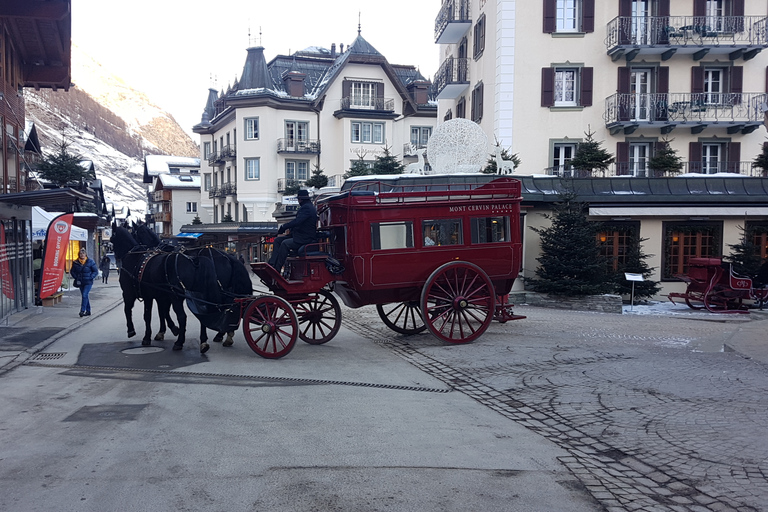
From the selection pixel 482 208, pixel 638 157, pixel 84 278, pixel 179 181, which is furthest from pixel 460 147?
pixel 179 181

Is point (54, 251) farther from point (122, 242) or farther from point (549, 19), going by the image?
point (549, 19)

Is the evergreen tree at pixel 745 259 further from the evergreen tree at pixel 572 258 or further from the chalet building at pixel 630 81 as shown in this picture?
the chalet building at pixel 630 81

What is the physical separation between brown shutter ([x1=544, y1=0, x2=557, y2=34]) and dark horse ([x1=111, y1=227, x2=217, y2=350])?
789 inches

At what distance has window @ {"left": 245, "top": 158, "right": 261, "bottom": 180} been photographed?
5012 cm

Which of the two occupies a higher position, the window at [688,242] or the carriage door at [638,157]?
the carriage door at [638,157]

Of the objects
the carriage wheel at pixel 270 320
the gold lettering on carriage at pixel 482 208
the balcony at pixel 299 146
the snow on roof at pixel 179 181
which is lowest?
the carriage wheel at pixel 270 320

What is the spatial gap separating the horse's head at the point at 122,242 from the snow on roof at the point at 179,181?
66.6 metres

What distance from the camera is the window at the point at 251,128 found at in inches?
1960

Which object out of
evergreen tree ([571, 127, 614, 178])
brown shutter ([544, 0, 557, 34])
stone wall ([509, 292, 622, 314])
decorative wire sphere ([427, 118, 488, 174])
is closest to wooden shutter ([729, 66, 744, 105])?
brown shutter ([544, 0, 557, 34])

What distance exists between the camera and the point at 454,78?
32.0 meters

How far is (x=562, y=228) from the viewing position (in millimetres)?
19031

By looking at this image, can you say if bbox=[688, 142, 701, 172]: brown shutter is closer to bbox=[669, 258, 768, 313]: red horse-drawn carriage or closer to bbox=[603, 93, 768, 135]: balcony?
bbox=[603, 93, 768, 135]: balcony

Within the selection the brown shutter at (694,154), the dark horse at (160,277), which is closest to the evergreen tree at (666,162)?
the brown shutter at (694,154)

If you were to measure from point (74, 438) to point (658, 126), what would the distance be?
84.1ft
